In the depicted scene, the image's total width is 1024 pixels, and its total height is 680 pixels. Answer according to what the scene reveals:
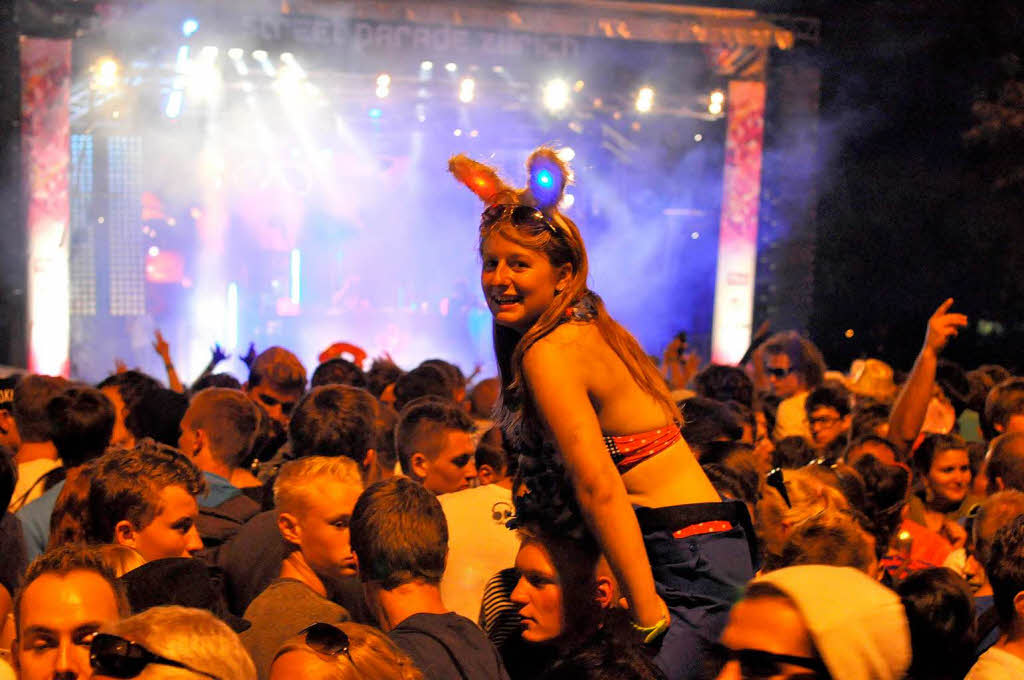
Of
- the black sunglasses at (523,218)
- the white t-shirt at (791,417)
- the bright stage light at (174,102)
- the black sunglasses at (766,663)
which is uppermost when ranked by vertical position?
the bright stage light at (174,102)

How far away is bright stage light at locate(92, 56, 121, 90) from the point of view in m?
14.9

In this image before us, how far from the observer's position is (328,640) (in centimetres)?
190

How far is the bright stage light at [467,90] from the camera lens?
16359mm

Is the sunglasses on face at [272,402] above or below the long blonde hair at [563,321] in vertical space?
below

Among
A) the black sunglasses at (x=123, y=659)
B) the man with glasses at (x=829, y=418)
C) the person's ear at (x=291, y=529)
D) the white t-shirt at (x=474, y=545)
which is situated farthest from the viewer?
the man with glasses at (x=829, y=418)

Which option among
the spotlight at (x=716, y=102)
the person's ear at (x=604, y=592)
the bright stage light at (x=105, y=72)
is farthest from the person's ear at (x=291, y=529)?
the spotlight at (x=716, y=102)

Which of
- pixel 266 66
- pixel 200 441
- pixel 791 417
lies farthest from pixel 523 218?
pixel 266 66

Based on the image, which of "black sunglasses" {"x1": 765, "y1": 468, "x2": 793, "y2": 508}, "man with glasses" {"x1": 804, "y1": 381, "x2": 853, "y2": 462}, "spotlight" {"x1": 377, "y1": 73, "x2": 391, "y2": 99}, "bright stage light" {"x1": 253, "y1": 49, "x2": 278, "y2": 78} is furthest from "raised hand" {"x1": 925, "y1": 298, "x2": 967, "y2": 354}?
"bright stage light" {"x1": 253, "y1": 49, "x2": 278, "y2": 78}

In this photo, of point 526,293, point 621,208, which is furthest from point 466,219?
point 526,293

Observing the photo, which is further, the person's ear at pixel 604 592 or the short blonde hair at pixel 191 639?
the person's ear at pixel 604 592

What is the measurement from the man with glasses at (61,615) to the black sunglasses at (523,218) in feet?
3.92

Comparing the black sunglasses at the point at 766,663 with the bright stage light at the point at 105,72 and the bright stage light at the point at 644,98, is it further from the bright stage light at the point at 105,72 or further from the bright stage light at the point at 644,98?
the bright stage light at the point at 105,72

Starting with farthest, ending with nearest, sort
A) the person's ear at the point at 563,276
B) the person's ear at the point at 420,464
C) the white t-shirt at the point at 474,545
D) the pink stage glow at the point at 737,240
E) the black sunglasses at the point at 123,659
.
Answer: the pink stage glow at the point at 737,240
the person's ear at the point at 420,464
the white t-shirt at the point at 474,545
the person's ear at the point at 563,276
the black sunglasses at the point at 123,659

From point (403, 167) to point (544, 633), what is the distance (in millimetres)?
19226
